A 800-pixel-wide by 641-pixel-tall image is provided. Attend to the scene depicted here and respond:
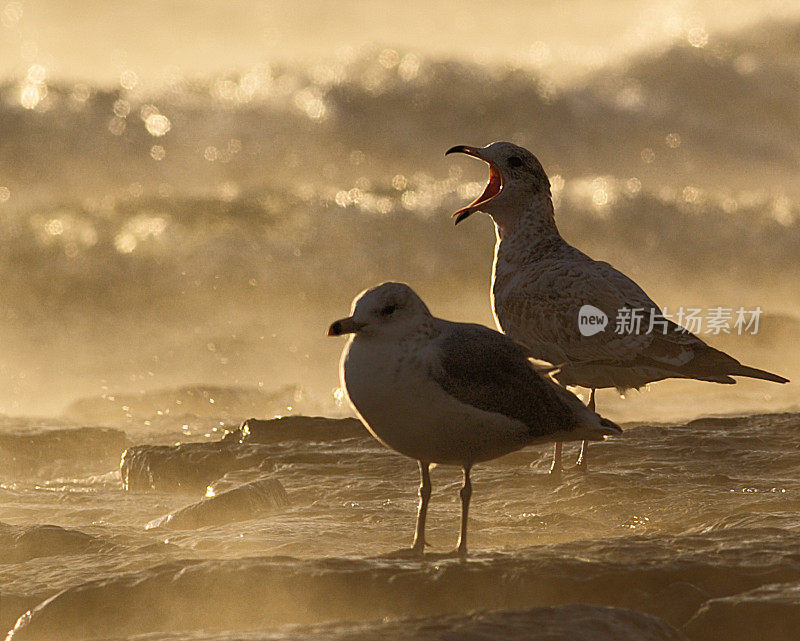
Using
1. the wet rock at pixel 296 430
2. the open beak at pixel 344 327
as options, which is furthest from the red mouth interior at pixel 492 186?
the open beak at pixel 344 327

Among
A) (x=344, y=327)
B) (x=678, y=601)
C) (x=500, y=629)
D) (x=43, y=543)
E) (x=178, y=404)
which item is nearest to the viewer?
(x=500, y=629)

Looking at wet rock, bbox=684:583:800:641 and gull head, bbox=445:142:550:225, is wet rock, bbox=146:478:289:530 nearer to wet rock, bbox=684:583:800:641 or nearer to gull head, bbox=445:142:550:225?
gull head, bbox=445:142:550:225

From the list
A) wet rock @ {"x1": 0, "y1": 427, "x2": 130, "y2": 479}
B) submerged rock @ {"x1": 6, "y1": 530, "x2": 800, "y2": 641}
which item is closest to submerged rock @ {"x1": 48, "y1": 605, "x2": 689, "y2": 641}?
submerged rock @ {"x1": 6, "y1": 530, "x2": 800, "y2": 641}

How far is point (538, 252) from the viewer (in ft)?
30.2

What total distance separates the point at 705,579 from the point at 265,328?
99.7ft

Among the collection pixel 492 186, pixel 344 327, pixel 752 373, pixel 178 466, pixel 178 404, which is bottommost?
pixel 178 466

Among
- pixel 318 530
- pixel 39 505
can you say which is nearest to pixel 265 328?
pixel 39 505

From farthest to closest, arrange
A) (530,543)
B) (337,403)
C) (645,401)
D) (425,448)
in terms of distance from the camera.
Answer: (337,403) → (645,401) → (530,543) → (425,448)

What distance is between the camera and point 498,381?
19.1 feet

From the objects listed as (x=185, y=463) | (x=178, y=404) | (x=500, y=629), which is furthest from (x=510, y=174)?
(x=178, y=404)

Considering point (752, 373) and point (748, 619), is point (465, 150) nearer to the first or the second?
point (752, 373)

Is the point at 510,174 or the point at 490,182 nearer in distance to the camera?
the point at 510,174

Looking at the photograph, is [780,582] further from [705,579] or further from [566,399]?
[566,399]

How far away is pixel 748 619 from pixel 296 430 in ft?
24.8
